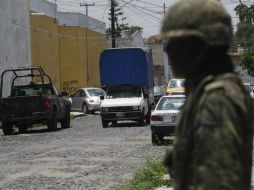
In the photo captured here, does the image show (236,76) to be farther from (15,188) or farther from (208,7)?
(15,188)

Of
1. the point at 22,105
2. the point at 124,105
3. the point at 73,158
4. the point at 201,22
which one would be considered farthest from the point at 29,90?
the point at 201,22

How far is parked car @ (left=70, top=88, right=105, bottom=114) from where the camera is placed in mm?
41219

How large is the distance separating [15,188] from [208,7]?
→ 8.78 m

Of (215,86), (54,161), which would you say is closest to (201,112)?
(215,86)

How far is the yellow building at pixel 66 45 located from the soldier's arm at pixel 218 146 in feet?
135

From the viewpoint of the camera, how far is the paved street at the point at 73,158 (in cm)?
1151

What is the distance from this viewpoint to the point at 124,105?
26344mm

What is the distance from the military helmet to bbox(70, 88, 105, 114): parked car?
1518 inches

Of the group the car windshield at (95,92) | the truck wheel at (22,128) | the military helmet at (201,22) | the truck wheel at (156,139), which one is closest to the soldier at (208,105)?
the military helmet at (201,22)

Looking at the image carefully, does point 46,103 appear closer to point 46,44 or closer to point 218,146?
point 46,44

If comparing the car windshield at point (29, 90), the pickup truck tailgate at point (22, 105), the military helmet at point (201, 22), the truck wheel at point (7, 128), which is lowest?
the truck wheel at point (7, 128)

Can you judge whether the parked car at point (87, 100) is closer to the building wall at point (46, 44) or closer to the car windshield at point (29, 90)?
the building wall at point (46, 44)

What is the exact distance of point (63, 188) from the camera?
35.1 feet

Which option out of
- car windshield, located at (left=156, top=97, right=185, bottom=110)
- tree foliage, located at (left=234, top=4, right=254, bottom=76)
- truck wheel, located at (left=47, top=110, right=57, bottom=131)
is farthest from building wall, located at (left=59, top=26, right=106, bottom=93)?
car windshield, located at (left=156, top=97, right=185, bottom=110)
